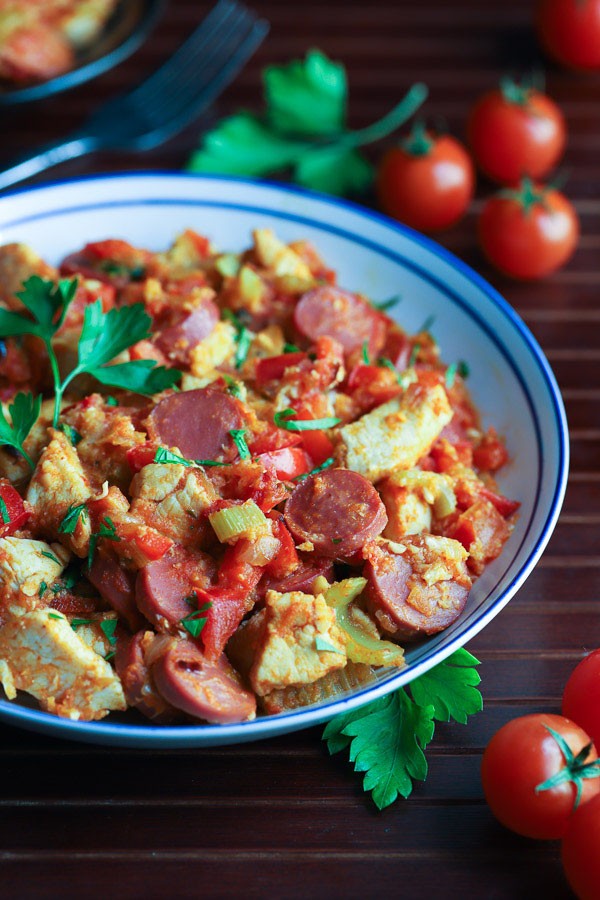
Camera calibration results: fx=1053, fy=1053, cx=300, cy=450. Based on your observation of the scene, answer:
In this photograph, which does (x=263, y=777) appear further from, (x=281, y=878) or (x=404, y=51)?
(x=404, y=51)

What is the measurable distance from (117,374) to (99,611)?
85 cm

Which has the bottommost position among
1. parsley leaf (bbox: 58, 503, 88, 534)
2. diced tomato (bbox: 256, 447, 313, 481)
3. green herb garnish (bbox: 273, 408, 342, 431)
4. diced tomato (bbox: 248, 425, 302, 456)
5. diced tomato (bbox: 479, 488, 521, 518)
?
diced tomato (bbox: 479, 488, 521, 518)

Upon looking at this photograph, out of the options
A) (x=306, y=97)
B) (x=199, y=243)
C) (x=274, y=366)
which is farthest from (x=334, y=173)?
(x=274, y=366)

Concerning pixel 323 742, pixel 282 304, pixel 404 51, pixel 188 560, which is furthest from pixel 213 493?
pixel 404 51

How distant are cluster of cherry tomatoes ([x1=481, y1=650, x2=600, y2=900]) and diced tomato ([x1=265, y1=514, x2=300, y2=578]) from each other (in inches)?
30.1

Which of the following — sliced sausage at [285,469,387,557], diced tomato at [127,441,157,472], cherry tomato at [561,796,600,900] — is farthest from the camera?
diced tomato at [127,441,157,472]

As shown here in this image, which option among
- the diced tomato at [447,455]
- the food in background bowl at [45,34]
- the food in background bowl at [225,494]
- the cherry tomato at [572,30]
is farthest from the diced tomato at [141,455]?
the cherry tomato at [572,30]

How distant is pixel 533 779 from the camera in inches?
112

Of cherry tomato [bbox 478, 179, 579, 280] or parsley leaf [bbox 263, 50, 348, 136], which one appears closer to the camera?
cherry tomato [bbox 478, 179, 579, 280]

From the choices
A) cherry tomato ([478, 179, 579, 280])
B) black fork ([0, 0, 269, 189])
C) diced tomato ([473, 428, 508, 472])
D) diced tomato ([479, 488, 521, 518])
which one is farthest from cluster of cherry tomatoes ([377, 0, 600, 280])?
diced tomato ([479, 488, 521, 518])

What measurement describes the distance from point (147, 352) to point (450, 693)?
157cm

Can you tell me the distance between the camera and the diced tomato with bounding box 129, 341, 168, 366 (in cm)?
372

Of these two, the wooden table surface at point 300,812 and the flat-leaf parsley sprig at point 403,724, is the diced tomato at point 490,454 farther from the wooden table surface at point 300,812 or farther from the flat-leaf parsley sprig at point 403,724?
the flat-leaf parsley sprig at point 403,724

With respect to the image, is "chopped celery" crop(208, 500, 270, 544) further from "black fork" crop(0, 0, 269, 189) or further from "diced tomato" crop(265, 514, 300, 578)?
"black fork" crop(0, 0, 269, 189)
